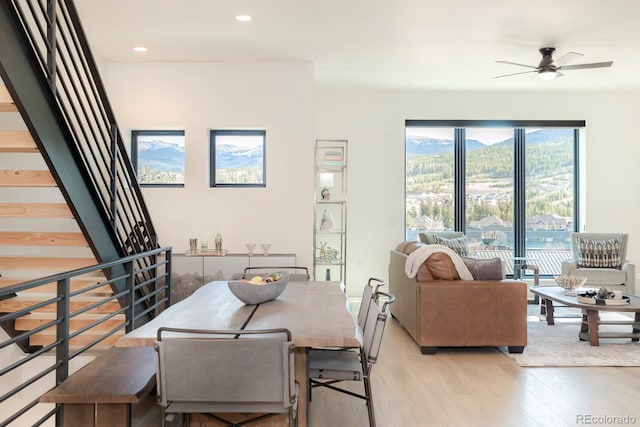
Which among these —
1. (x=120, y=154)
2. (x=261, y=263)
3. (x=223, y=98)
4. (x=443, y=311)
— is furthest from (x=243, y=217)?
(x=443, y=311)

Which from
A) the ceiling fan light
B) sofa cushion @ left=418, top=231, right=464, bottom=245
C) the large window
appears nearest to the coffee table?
sofa cushion @ left=418, top=231, right=464, bottom=245

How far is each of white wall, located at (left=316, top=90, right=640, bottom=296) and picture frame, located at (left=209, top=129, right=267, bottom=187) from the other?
1586 millimetres

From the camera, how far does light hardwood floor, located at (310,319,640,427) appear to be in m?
2.98

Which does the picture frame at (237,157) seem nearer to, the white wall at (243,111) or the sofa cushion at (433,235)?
the white wall at (243,111)

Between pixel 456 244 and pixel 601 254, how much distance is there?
1926 millimetres

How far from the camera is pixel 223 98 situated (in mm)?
5699

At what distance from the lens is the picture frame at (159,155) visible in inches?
233

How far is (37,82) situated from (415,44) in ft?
12.1

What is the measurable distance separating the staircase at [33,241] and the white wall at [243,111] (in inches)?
58.8

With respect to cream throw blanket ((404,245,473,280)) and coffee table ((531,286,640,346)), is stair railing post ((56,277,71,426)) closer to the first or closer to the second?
cream throw blanket ((404,245,473,280))

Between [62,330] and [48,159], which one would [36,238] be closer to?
[48,159]

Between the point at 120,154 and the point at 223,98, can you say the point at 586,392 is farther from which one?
the point at 223,98

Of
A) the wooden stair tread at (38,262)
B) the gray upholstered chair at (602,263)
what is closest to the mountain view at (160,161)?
the wooden stair tread at (38,262)

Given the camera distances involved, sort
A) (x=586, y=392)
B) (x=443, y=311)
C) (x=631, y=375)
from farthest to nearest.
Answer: (x=443, y=311) → (x=631, y=375) → (x=586, y=392)
